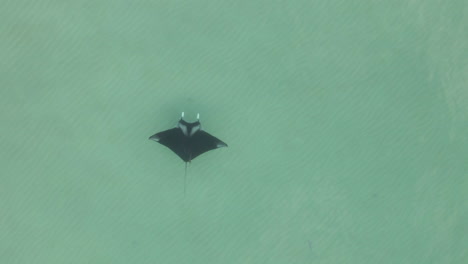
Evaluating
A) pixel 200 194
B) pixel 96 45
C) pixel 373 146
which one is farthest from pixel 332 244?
pixel 96 45

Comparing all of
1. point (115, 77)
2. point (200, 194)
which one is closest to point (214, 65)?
point (115, 77)

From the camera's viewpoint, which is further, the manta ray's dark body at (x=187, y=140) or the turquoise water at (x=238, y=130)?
→ the turquoise water at (x=238, y=130)

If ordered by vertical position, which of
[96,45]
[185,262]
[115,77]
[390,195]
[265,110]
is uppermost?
[96,45]

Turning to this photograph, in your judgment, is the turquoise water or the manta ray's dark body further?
the turquoise water

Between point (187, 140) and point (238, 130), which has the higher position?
point (238, 130)

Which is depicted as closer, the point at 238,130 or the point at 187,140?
the point at 187,140

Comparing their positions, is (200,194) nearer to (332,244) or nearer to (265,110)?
(265,110)

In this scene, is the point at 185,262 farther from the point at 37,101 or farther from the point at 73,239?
the point at 37,101

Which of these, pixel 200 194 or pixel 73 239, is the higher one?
pixel 200 194
